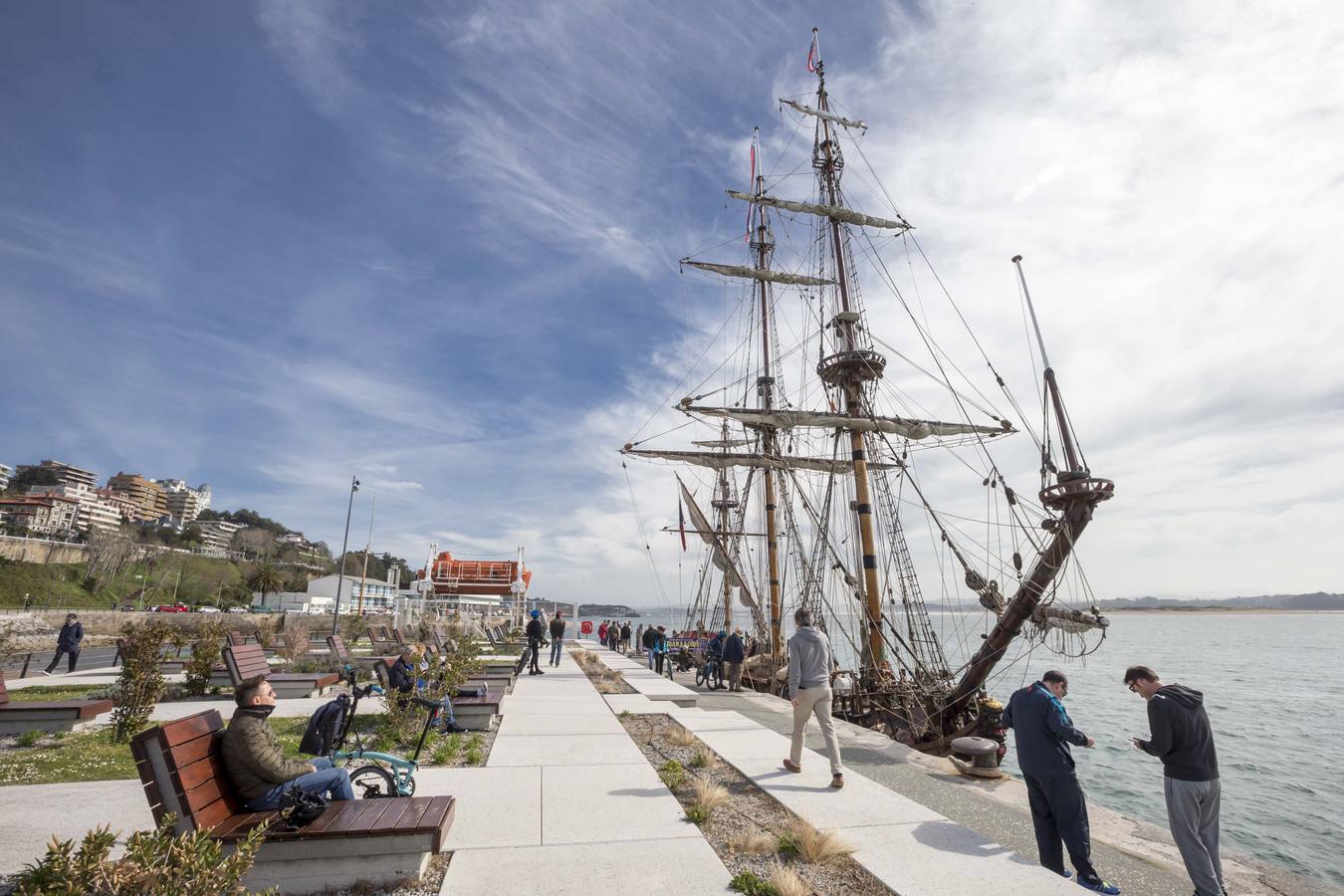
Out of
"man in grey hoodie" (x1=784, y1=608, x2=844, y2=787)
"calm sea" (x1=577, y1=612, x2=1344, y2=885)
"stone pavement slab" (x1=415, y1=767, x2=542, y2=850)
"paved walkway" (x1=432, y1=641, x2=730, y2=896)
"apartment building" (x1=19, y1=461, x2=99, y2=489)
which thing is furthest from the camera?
"apartment building" (x1=19, y1=461, x2=99, y2=489)

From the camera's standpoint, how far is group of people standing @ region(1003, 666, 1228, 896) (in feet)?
15.8

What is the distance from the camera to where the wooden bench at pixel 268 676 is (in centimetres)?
938

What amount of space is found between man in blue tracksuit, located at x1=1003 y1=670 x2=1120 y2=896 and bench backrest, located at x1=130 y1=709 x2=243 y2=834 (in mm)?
5634

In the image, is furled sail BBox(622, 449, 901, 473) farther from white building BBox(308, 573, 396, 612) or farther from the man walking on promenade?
white building BBox(308, 573, 396, 612)

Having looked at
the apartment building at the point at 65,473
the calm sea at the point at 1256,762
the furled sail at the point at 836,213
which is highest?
the apartment building at the point at 65,473

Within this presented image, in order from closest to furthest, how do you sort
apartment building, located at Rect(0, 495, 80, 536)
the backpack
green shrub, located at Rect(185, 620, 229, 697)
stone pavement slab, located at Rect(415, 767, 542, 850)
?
stone pavement slab, located at Rect(415, 767, 542, 850) → the backpack → green shrub, located at Rect(185, 620, 229, 697) → apartment building, located at Rect(0, 495, 80, 536)

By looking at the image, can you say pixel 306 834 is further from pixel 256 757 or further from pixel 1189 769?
pixel 1189 769

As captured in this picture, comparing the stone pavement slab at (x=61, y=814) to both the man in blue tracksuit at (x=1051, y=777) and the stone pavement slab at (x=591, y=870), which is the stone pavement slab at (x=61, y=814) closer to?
the stone pavement slab at (x=591, y=870)

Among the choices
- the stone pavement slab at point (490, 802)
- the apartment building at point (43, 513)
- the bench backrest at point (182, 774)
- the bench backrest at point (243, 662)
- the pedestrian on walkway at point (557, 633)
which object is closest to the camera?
the bench backrest at point (182, 774)

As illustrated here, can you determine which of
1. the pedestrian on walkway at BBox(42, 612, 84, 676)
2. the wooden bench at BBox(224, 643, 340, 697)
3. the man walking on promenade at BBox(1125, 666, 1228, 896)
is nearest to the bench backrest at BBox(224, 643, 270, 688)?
the wooden bench at BBox(224, 643, 340, 697)

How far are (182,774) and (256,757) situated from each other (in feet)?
Answer: 1.89

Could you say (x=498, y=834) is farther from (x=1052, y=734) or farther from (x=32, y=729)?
(x=32, y=729)

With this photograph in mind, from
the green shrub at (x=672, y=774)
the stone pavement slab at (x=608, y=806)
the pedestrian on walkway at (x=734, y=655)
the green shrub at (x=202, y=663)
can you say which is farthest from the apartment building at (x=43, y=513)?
the green shrub at (x=672, y=774)

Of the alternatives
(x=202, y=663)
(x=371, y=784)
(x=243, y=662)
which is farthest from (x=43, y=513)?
(x=371, y=784)
